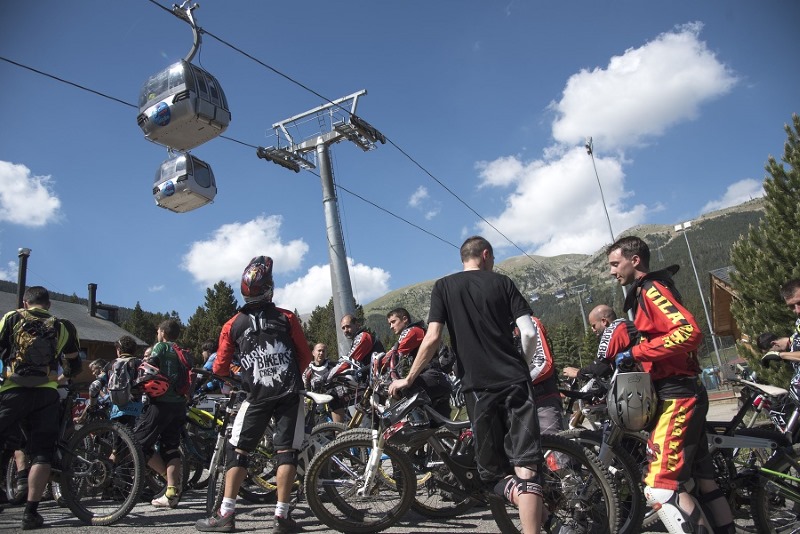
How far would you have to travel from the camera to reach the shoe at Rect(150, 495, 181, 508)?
17.4 feet

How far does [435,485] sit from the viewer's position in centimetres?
430

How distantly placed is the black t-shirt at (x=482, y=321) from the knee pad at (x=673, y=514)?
975 mm

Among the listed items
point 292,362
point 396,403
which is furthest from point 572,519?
point 292,362

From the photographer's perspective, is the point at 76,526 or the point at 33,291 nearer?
the point at 76,526

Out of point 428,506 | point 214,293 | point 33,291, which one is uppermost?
point 214,293

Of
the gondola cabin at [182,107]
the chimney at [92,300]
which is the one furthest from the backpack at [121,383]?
the chimney at [92,300]

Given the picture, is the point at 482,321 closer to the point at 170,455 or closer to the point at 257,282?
the point at 257,282

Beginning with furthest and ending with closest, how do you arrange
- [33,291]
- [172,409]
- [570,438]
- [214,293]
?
[214,293] → [172,409] → [33,291] → [570,438]

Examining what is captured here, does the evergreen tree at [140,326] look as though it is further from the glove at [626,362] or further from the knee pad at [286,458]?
the glove at [626,362]

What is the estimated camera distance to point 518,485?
3127mm

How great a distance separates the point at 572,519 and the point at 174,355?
174 inches

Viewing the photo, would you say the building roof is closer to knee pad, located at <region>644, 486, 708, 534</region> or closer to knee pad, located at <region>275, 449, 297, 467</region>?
knee pad, located at <region>275, 449, 297, 467</region>

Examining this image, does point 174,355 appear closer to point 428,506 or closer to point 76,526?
point 76,526

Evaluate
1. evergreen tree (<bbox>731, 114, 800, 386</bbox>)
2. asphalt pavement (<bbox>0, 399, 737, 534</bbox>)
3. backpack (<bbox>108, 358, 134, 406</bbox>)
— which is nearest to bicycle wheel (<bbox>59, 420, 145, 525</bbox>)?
asphalt pavement (<bbox>0, 399, 737, 534</bbox>)
